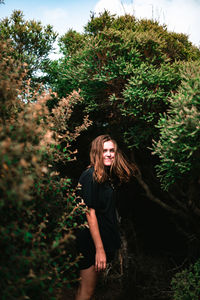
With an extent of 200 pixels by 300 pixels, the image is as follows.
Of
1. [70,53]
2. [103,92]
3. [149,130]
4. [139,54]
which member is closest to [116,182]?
[149,130]

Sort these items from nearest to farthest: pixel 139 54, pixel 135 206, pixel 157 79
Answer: pixel 157 79 < pixel 139 54 < pixel 135 206

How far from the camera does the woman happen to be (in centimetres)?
251

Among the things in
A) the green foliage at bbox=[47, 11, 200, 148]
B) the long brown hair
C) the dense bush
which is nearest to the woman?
the long brown hair

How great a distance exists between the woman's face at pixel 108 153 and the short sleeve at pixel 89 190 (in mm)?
329

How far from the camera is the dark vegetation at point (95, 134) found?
1.51 metres

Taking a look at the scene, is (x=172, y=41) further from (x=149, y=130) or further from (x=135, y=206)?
(x=135, y=206)

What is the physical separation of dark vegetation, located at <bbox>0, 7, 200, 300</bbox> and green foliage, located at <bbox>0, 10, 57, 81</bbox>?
0.07ft

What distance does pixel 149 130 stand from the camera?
3990 mm

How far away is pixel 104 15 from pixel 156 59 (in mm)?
1482

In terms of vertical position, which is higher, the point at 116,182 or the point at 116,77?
the point at 116,77

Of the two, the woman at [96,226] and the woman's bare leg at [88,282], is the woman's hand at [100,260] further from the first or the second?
the woman's bare leg at [88,282]

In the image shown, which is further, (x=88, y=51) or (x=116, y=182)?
(x=88, y=51)

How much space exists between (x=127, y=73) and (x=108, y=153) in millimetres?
1575

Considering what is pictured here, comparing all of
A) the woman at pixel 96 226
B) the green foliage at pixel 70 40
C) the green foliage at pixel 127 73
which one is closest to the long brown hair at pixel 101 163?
the woman at pixel 96 226
